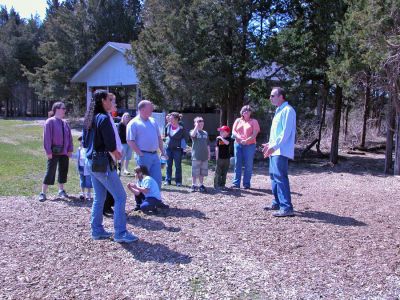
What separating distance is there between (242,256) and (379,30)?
7201 millimetres

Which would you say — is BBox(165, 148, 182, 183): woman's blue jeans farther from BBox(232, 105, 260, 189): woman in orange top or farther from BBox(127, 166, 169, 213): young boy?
BBox(127, 166, 169, 213): young boy

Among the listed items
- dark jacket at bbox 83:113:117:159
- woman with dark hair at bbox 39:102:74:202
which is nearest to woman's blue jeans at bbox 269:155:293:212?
dark jacket at bbox 83:113:117:159

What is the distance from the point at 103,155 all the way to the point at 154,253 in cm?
125

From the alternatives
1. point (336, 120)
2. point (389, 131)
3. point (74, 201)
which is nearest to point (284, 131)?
point (74, 201)

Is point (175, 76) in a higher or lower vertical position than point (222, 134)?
higher

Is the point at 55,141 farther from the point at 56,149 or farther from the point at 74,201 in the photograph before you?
the point at 74,201

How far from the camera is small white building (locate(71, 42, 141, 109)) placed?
84.5 ft

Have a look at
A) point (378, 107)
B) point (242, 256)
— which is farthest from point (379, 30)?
point (378, 107)

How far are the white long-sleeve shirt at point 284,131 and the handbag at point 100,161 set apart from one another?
272 centimetres

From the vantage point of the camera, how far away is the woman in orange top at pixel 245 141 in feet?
29.7

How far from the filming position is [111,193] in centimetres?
524

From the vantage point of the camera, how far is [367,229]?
245 inches

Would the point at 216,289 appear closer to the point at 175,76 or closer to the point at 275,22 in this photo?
the point at 175,76

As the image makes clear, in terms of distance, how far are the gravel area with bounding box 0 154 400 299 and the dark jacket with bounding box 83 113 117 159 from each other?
1.18 m
